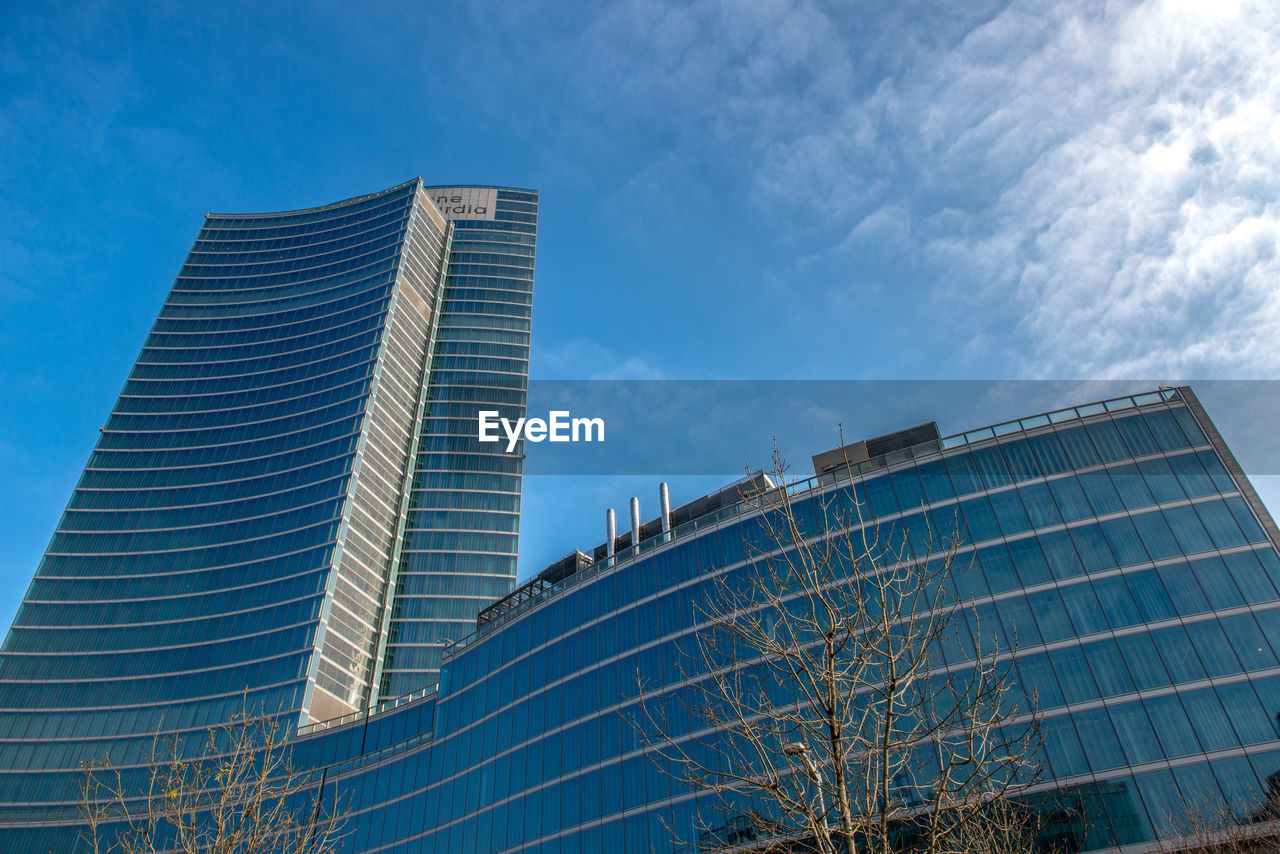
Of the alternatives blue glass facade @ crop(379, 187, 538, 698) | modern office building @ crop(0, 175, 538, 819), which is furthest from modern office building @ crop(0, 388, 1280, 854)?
modern office building @ crop(0, 175, 538, 819)

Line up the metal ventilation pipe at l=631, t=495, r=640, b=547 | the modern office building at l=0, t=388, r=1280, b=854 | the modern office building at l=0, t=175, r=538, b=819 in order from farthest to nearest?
the modern office building at l=0, t=175, r=538, b=819, the metal ventilation pipe at l=631, t=495, r=640, b=547, the modern office building at l=0, t=388, r=1280, b=854

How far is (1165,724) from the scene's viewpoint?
113ft

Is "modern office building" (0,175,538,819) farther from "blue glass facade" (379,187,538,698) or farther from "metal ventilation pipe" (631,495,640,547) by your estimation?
"metal ventilation pipe" (631,495,640,547)

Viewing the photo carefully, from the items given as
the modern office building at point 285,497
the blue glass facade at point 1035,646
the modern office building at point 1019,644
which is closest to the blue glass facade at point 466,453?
the modern office building at point 285,497

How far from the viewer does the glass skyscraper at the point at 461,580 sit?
3628 centimetres

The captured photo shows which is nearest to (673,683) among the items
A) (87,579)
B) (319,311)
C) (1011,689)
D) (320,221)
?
(1011,689)

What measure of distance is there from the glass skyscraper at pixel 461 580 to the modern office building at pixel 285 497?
45 centimetres

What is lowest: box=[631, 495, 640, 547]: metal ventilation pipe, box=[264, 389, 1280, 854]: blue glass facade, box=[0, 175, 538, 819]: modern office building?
box=[264, 389, 1280, 854]: blue glass facade

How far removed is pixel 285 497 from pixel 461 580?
26.4 metres

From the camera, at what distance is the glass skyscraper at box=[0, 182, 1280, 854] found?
36.3 meters

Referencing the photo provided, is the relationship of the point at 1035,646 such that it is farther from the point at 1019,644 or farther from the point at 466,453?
the point at 466,453

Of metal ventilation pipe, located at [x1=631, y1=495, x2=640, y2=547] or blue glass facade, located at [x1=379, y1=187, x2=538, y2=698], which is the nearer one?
metal ventilation pipe, located at [x1=631, y1=495, x2=640, y2=547]

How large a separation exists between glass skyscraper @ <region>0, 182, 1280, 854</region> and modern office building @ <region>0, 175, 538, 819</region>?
1.49 ft

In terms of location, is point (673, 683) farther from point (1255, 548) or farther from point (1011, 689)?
point (1255, 548)
